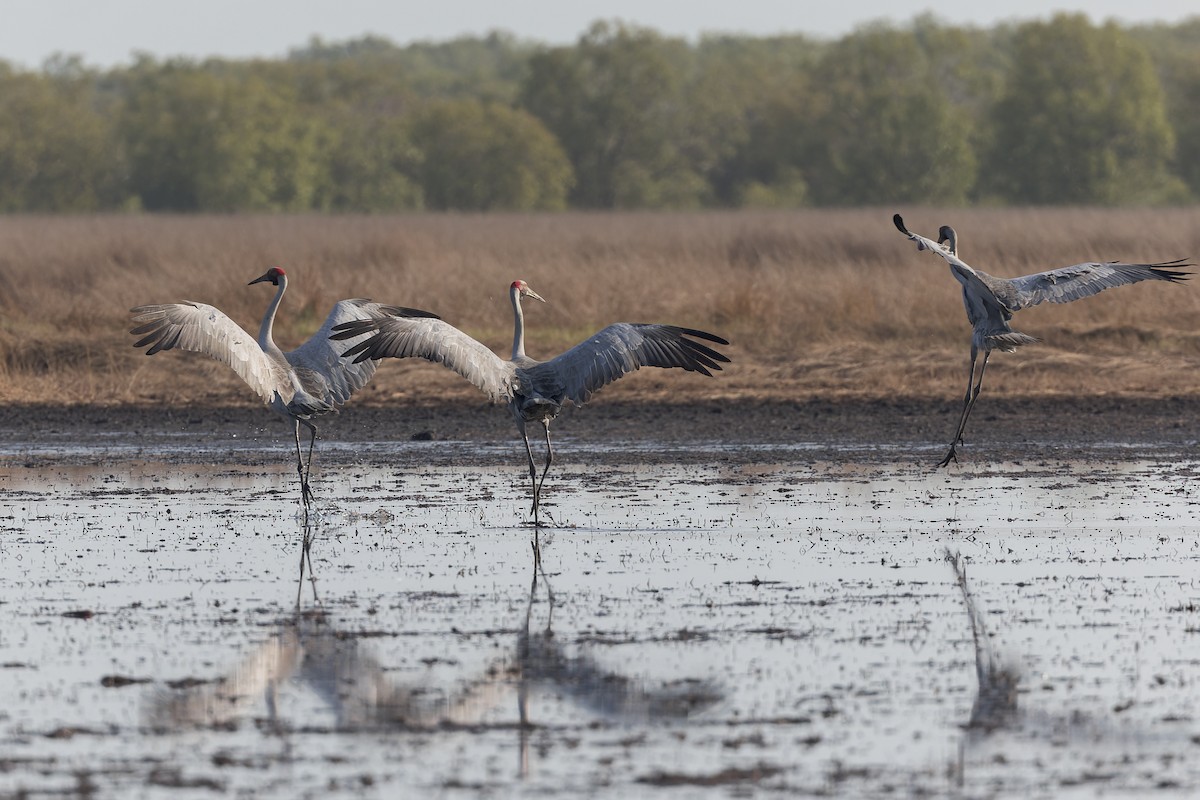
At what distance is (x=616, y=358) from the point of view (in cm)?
1023

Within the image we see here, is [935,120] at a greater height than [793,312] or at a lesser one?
greater

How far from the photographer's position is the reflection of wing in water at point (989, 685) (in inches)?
230

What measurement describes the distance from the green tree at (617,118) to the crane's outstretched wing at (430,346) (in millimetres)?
56093

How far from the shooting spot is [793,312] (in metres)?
19.8

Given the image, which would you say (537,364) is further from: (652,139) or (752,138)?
(752,138)

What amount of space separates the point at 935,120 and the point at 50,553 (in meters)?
55.3

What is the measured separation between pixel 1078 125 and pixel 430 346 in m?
53.4

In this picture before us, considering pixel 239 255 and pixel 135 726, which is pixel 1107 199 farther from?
pixel 135 726

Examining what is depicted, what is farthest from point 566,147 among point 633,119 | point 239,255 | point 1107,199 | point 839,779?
point 839,779

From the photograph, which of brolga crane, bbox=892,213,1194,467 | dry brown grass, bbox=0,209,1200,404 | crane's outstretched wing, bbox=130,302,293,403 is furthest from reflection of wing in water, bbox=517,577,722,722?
dry brown grass, bbox=0,209,1200,404

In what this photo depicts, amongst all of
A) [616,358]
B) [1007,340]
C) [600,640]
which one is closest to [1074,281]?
[1007,340]

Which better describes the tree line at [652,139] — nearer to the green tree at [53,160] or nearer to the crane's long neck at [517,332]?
the green tree at [53,160]

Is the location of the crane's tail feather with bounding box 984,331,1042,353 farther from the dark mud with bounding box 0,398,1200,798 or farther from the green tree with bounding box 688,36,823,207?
the green tree with bounding box 688,36,823,207

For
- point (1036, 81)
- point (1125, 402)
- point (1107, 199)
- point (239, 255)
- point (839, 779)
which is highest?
point (1036, 81)
